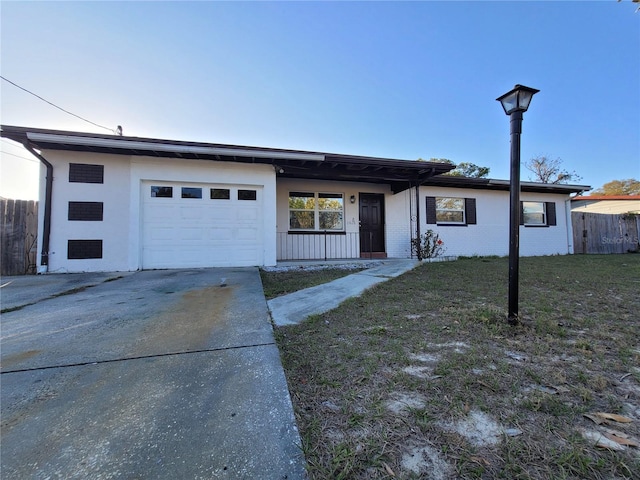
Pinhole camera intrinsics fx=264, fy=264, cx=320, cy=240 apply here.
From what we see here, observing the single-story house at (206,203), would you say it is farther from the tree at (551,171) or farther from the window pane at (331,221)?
the tree at (551,171)

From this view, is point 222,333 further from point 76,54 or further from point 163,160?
point 76,54

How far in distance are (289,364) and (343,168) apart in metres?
6.42

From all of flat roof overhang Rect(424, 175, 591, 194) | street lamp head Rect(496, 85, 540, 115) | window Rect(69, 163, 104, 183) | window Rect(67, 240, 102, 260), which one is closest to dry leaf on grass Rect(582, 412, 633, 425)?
street lamp head Rect(496, 85, 540, 115)

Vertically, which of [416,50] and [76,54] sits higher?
[416,50]

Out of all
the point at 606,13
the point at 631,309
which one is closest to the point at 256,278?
the point at 631,309

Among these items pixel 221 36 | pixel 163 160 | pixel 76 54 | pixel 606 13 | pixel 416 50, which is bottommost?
pixel 163 160

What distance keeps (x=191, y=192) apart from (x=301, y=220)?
3.34 m

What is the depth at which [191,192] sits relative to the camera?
6.58 meters

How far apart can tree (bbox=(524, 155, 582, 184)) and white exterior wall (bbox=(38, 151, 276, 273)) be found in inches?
1100

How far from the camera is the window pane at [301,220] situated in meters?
8.52

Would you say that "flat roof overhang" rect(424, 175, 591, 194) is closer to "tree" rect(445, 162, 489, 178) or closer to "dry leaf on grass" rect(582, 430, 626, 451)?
"dry leaf on grass" rect(582, 430, 626, 451)

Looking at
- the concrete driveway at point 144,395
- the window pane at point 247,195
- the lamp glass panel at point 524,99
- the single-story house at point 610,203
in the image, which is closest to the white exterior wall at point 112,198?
the window pane at point 247,195

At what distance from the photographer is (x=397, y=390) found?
1.53 meters

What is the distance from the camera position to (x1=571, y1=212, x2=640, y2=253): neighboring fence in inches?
433
